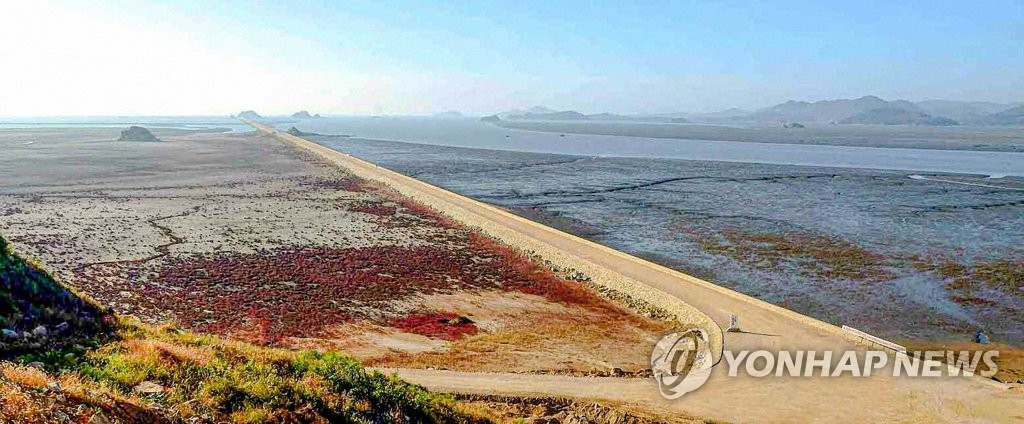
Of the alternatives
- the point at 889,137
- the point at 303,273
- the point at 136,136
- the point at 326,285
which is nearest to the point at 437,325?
the point at 326,285

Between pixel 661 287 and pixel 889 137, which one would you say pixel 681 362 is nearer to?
pixel 661 287

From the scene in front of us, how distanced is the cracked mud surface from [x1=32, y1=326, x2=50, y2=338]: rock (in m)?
17.9

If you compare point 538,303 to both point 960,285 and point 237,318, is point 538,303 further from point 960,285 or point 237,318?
point 960,285

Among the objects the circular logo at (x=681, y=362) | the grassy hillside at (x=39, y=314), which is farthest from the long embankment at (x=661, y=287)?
the grassy hillside at (x=39, y=314)

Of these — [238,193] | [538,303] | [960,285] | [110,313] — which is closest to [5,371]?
[110,313]

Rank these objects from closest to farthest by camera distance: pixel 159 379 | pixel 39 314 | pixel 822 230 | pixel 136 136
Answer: pixel 159 379
pixel 39 314
pixel 822 230
pixel 136 136

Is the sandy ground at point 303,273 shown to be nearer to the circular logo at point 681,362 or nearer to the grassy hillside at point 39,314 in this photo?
the circular logo at point 681,362

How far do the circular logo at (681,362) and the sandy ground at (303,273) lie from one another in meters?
0.48

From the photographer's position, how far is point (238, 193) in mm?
40875

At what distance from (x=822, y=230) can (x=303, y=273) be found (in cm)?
2312

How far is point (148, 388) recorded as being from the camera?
7.36m

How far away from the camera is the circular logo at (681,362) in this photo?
12.1m

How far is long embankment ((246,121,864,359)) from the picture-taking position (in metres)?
Result: 14.9

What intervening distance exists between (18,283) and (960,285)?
82.8 ft
